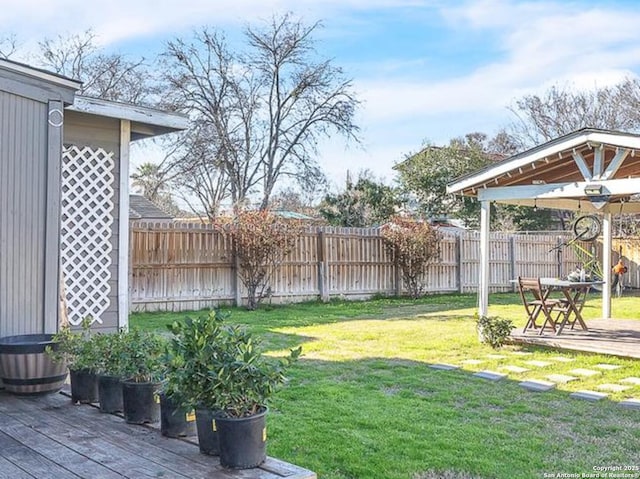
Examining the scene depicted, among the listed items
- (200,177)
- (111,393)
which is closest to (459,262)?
(200,177)

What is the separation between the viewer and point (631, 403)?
14.5ft

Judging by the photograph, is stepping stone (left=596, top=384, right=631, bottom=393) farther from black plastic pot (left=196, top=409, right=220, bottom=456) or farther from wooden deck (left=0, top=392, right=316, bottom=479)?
black plastic pot (left=196, top=409, right=220, bottom=456)

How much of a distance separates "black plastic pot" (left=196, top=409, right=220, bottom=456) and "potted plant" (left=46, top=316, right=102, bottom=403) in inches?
45.4

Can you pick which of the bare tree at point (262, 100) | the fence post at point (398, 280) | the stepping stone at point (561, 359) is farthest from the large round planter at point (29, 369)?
the bare tree at point (262, 100)

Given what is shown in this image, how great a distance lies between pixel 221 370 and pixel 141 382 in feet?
2.96

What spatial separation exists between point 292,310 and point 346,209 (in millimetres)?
8479

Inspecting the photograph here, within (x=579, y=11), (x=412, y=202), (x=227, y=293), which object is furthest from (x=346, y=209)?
(x=579, y=11)

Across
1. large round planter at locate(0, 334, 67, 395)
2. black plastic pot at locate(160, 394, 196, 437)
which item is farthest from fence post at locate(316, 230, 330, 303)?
black plastic pot at locate(160, 394, 196, 437)

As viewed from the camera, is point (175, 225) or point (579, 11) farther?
point (175, 225)

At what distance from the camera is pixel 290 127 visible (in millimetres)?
17875

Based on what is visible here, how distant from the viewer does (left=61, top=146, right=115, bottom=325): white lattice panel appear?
16.6ft

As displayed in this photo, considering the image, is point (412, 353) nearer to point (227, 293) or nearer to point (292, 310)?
point (292, 310)

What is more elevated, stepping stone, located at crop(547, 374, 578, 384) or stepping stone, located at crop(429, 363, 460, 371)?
stepping stone, located at crop(429, 363, 460, 371)

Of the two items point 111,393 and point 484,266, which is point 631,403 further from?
point 111,393
